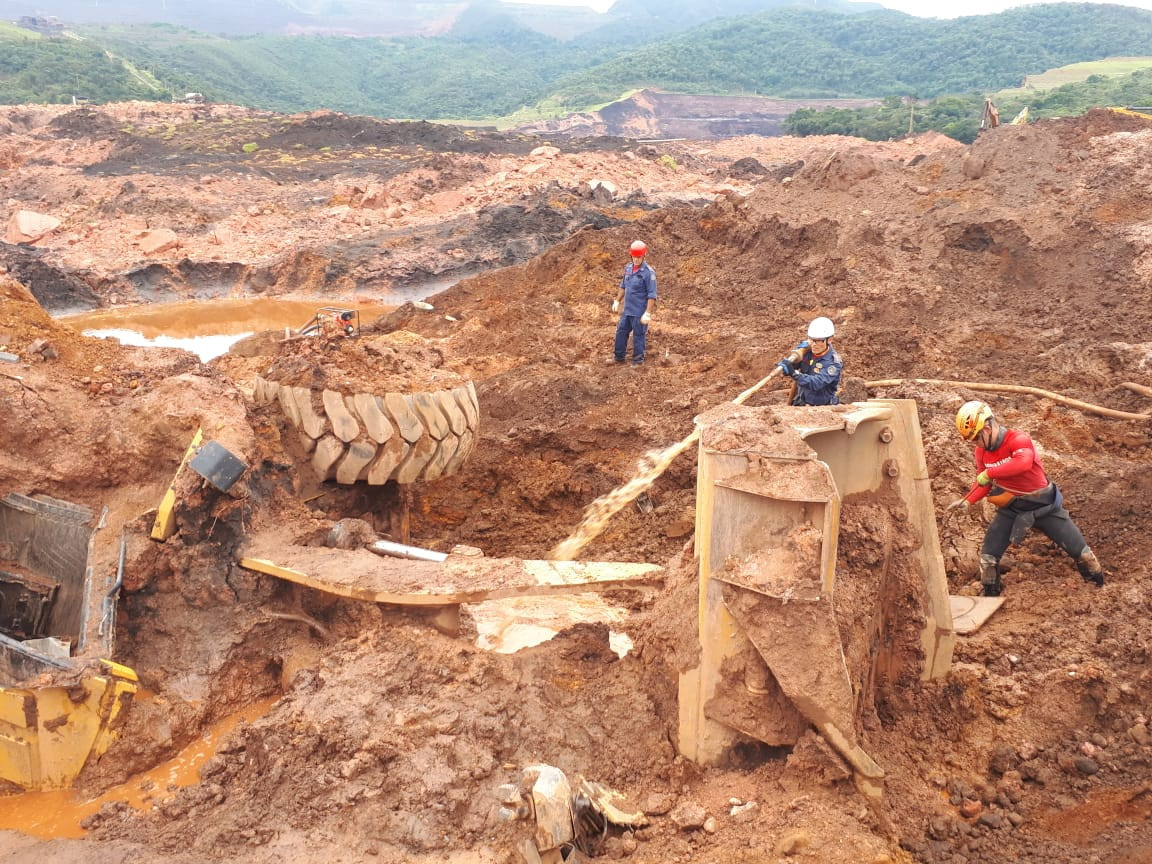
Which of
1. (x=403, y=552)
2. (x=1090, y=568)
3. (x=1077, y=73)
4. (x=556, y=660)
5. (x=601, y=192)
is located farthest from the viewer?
(x=1077, y=73)

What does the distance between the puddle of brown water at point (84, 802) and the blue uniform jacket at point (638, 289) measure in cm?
747

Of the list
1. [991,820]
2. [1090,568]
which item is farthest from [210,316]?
[991,820]

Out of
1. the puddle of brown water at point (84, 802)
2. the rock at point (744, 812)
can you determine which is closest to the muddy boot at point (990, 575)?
the rock at point (744, 812)

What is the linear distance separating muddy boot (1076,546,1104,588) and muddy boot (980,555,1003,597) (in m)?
0.47

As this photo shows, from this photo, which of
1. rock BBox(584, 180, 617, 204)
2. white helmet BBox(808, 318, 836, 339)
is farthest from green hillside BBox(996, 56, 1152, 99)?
white helmet BBox(808, 318, 836, 339)

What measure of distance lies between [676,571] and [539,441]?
14.6ft

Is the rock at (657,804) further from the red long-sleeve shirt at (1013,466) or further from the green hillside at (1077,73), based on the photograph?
the green hillside at (1077,73)

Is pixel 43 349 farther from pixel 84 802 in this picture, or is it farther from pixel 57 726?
pixel 84 802

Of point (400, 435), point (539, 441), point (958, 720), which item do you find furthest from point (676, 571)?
point (539, 441)

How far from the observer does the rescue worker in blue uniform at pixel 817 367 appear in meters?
6.84

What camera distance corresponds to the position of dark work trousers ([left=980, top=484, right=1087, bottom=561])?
5.33 metres

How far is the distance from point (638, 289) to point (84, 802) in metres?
8.08

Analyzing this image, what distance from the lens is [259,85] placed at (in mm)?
72375

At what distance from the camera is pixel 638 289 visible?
10578 millimetres
